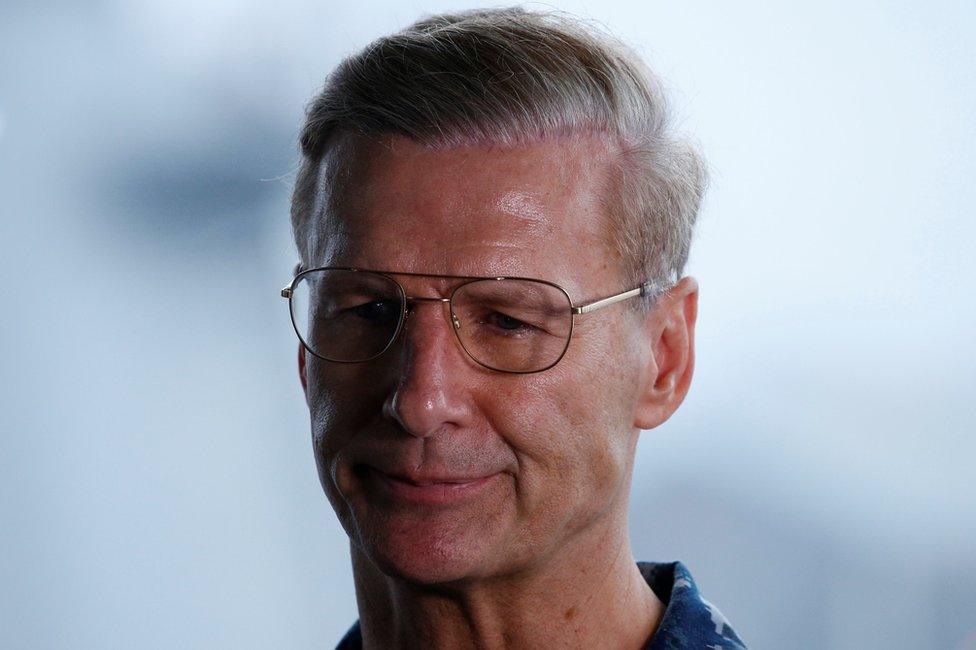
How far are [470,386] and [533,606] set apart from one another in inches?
15.8

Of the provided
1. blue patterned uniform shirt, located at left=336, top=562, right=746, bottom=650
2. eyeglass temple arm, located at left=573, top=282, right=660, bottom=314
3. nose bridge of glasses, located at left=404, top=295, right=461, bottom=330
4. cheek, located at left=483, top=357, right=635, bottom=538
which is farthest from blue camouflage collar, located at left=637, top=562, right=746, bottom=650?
nose bridge of glasses, located at left=404, top=295, right=461, bottom=330

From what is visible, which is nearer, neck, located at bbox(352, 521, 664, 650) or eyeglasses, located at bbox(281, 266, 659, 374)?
eyeglasses, located at bbox(281, 266, 659, 374)

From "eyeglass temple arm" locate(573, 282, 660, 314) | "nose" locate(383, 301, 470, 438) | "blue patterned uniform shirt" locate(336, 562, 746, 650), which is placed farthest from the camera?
"blue patterned uniform shirt" locate(336, 562, 746, 650)

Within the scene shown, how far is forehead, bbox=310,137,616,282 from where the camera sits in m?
1.89

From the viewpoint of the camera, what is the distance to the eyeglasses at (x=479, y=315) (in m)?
1.89

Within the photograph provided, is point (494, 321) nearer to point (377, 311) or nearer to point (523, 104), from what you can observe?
point (377, 311)

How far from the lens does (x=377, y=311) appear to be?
1961 mm

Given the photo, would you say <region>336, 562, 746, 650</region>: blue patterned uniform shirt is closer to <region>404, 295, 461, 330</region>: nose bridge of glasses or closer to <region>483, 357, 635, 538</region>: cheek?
<region>483, 357, 635, 538</region>: cheek

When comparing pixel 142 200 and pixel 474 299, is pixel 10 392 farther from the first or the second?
pixel 474 299

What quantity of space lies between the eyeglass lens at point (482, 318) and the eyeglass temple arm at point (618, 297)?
0.03m

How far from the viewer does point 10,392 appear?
383 cm

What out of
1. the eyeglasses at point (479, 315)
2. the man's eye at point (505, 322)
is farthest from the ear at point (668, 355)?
the man's eye at point (505, 322)

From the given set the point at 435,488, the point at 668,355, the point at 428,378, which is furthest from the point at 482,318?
the point at 668,355

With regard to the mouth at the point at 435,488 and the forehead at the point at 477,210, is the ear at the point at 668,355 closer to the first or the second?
the forehead at the point at 477,210
